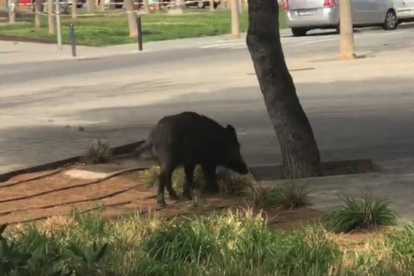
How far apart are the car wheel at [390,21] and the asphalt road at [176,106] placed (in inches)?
420

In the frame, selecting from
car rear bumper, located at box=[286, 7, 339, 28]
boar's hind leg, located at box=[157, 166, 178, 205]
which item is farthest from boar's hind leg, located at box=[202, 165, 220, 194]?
car rear bumper, located at box=[286, 7, 339, 28]

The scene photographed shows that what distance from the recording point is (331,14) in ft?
102

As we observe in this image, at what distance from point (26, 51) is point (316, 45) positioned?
32.0ft

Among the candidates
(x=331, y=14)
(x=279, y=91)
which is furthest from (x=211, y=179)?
(x=331, y=14)

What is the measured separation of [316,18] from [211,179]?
78.4 ft

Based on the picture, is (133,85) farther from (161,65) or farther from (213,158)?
(213,158)

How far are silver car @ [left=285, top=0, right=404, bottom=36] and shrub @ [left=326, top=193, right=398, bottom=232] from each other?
24784 mm

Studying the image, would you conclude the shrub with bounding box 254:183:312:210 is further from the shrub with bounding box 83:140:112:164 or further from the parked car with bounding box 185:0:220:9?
the parked car with bounding box 185:0:220:9

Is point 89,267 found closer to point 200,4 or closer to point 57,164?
point 57,164

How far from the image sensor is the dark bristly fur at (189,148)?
7.73 meters

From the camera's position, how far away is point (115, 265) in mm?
5363

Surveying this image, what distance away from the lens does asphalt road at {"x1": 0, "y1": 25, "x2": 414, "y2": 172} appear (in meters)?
10.9

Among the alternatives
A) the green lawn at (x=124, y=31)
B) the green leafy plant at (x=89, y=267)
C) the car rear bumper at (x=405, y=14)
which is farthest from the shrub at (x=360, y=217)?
the car rear bumper at (x=405, y=14)

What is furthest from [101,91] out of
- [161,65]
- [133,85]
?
[161,65]
